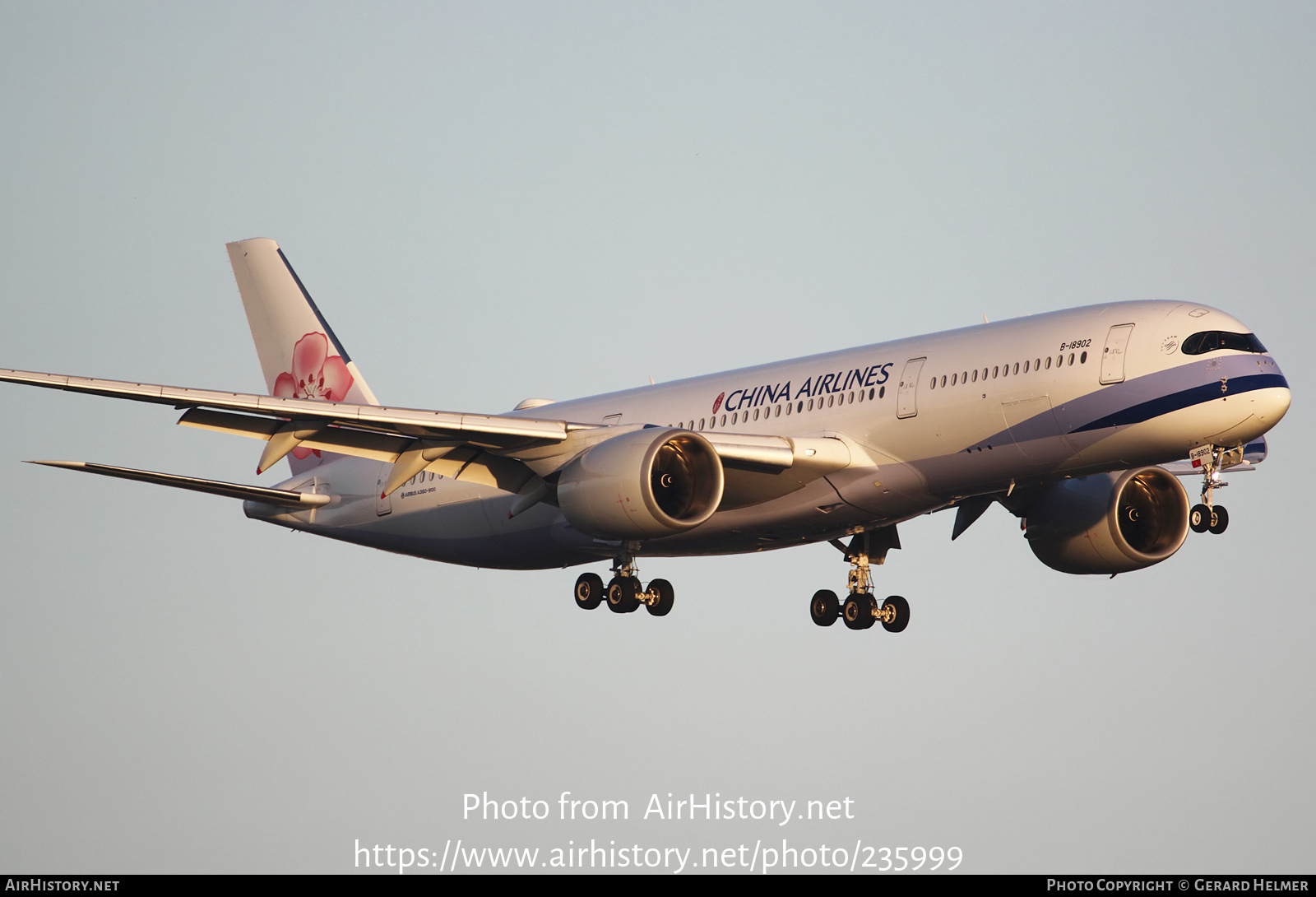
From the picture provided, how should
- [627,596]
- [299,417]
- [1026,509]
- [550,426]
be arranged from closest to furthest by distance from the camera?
[299,417]
[550,426]
[627,596]
[1026,509]

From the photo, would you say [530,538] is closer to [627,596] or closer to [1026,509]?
[627,596]

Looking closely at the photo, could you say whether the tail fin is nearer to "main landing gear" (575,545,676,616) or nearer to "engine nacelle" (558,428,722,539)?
"main landing gear" (575,545,676,616)

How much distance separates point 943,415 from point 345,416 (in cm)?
1155

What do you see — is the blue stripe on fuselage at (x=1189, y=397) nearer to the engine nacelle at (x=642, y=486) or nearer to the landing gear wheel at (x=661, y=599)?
the engine nacelle at (x=642, y=486)

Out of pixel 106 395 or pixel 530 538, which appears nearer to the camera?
pixel 106 395

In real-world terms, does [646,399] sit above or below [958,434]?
above

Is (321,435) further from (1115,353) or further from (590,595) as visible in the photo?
(1115,353)

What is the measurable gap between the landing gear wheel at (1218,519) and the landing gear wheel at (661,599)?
12.6 m

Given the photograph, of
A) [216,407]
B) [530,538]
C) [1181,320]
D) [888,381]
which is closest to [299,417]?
[216,407]

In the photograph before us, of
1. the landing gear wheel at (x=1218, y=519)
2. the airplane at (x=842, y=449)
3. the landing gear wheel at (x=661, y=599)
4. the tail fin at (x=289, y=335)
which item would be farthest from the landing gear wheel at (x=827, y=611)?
the tail fin at (x=289, y=335)

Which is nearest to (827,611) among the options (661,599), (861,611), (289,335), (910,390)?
(861,611)

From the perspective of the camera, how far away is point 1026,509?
40.7 meters

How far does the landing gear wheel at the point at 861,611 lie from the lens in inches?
Answer: 1553

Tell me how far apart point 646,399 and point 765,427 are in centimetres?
400
